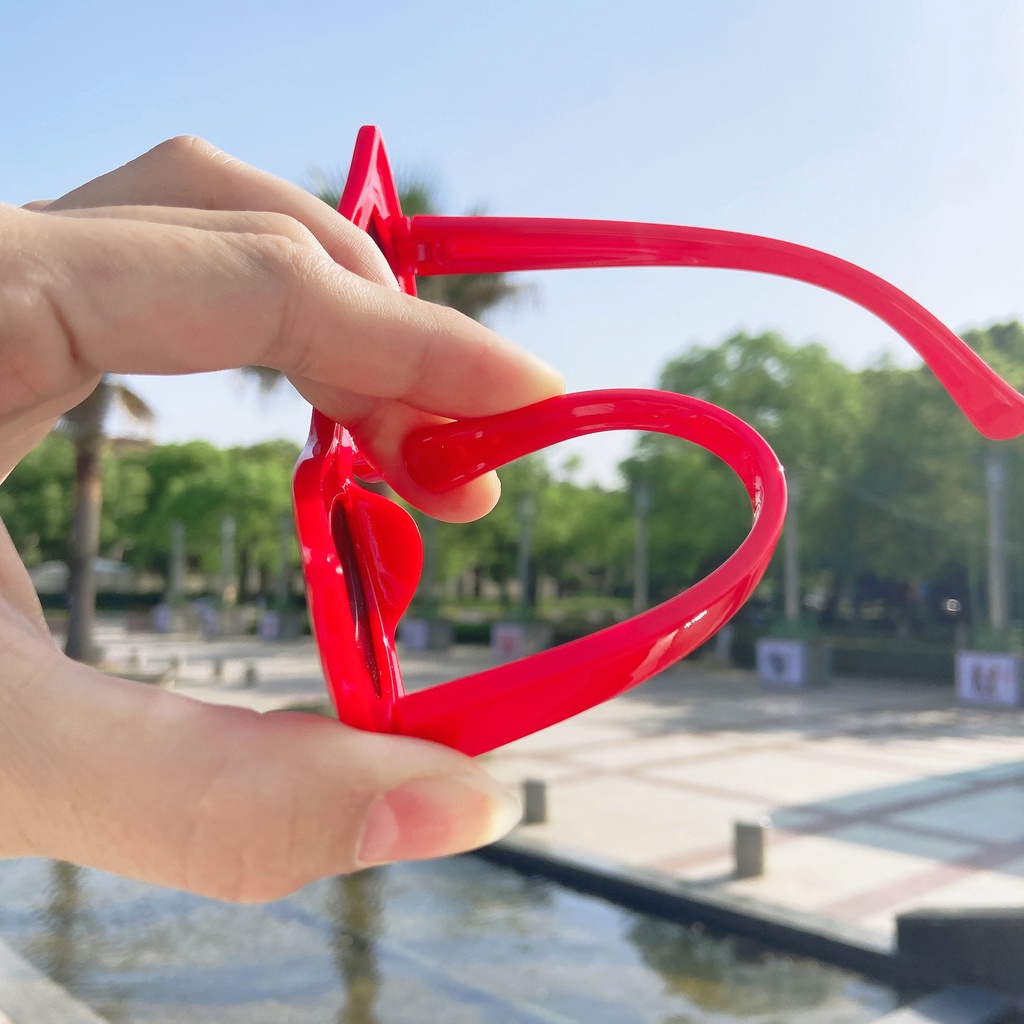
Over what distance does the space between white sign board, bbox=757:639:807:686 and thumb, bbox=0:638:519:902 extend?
70.0 ft

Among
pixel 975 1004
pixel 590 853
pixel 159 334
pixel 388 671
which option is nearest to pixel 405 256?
pixel 159 334

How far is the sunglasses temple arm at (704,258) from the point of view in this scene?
56.6 inches

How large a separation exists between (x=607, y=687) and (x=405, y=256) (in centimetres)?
91

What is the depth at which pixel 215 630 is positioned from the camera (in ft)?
117

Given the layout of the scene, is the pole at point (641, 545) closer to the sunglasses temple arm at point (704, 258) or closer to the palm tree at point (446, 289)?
the palm tree at point (446, 289)

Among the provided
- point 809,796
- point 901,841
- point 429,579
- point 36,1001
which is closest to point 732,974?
point 901,841

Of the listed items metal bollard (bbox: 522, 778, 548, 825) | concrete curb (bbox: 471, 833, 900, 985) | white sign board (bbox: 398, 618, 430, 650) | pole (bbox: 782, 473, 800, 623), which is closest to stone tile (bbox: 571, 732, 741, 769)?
metal bollard (bbox: 522, 778, 548, 825)

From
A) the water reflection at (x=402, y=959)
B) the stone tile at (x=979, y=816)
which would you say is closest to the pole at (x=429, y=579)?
the stone tile at (x=979, y=816)

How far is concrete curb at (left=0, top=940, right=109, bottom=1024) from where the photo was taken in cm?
505

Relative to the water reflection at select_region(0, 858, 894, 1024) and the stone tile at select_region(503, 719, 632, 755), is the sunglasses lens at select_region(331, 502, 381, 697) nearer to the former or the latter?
the water reflection at select_region(0, 858, 894, 1024)

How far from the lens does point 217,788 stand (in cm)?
112

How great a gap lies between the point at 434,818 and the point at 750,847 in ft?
23.2

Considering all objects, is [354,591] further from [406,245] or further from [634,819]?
[634,819]

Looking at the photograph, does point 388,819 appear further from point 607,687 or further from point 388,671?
point 607,687
